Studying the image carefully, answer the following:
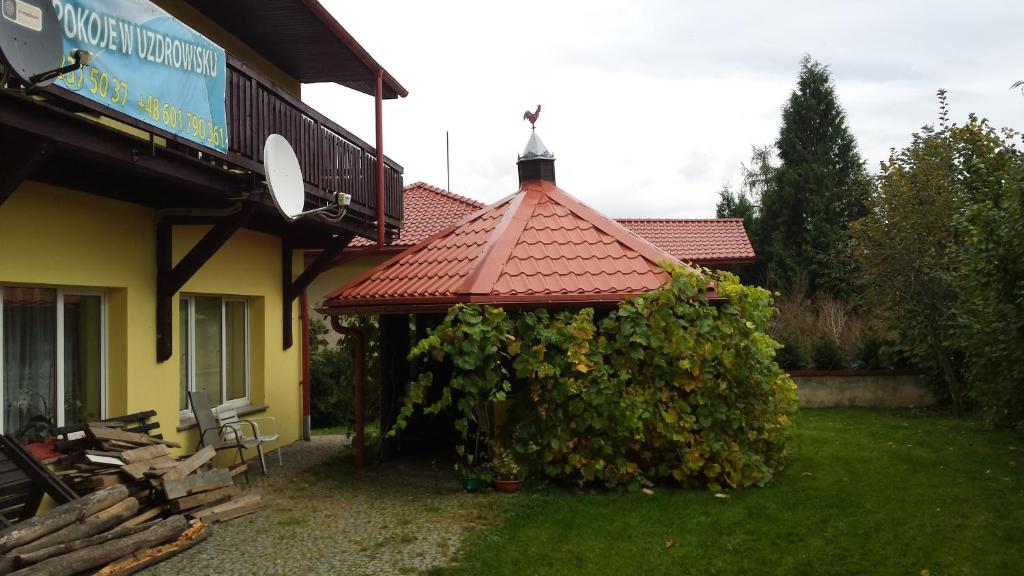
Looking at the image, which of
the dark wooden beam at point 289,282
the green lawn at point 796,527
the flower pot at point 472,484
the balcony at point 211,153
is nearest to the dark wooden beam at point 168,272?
the balcony at point 211,153

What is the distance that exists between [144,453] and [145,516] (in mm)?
823

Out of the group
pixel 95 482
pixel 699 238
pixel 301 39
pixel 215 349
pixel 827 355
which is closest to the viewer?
pixel 95 482

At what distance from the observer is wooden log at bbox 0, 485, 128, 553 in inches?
205

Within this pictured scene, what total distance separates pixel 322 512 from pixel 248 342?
4.26 m

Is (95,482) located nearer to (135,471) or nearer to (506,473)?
(135,471)

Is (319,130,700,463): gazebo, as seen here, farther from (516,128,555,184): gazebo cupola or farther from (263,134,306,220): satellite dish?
(263,134,306,220): satellite dish

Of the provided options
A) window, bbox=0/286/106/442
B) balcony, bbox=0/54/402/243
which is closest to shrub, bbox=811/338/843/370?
balcony, bbox=0/54/402/243

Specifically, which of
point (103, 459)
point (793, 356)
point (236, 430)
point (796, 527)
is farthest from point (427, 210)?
point (796, 527)

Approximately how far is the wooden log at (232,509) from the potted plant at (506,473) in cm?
224

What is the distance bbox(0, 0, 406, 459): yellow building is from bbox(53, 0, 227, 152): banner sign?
0.03m

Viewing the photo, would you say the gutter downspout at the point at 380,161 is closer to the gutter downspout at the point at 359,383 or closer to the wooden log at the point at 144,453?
the gutter downspout at the point at 359,383

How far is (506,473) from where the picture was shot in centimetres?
836

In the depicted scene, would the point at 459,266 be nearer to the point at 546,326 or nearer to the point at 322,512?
the point at 546,326

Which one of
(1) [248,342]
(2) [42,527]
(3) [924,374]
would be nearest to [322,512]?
(2) [42,527]
